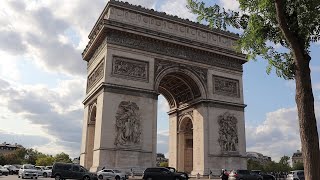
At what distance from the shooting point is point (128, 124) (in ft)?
96.3

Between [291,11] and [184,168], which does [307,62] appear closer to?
[291,11]

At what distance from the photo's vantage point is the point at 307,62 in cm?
964

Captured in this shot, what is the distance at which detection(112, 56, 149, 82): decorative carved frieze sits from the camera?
99.1 ft

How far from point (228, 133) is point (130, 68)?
11.4 metres

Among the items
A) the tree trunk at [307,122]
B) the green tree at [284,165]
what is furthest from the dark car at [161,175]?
the green tree at [284,165]

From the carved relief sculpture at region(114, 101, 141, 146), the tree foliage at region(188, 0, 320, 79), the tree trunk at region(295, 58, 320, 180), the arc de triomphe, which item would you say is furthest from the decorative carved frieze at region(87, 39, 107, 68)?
the tree trunk at region(295, 58, 320, 180)

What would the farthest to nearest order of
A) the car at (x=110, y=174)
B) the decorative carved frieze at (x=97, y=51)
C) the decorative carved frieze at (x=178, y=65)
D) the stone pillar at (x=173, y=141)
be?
the stone pillar at (x=173, y=141) < the decorative carved frieze at (x=178, y=65) < the decorative carved frieze at (x=97, y=51) < the car at (x=110, y=174)

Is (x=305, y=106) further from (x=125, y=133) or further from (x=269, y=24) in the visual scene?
(x=125, y=133)

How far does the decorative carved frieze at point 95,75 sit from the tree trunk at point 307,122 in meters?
23.1

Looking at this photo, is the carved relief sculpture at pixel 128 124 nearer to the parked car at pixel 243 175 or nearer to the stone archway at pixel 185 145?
the parked car at pixel 243 175

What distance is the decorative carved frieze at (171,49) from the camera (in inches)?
1212

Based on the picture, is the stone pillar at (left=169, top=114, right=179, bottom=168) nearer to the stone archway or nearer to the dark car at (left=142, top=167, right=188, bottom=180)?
the stone archway

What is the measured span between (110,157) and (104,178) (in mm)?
2769

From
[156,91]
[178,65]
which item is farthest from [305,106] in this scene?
[178,65]
